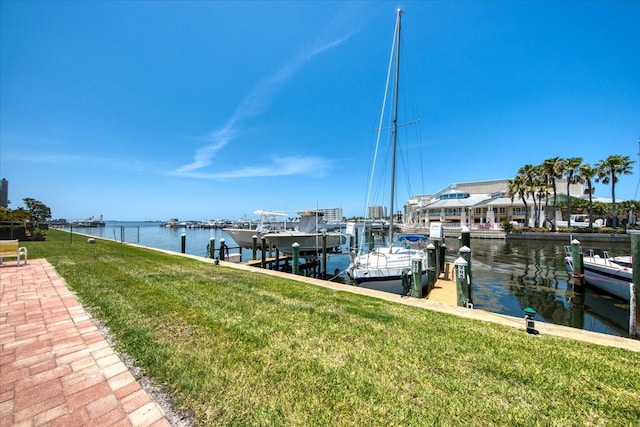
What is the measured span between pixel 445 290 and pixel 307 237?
1229cm

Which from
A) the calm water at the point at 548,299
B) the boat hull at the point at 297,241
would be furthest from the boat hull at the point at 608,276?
the boat hull at the point at 297,241

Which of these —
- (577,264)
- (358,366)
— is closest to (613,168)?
(577,264)

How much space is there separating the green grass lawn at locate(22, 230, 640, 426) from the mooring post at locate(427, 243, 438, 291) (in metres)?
6.59

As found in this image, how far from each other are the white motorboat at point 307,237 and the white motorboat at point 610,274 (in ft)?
42.3

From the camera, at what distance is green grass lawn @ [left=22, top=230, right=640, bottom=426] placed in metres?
2.29

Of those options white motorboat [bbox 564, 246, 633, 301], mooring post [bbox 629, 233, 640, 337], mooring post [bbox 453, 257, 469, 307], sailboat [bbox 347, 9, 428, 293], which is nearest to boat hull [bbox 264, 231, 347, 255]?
sailboat [bbox 347, 9, 428, 293]

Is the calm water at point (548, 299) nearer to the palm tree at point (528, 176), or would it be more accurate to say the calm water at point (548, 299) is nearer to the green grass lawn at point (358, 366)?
the green grass lawn at point (358, 366)

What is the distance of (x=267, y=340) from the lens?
3.57 metres

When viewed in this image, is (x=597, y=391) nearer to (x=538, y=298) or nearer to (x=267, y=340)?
(x=267, y=340)

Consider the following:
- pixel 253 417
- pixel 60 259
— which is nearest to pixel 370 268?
pixel 253 417

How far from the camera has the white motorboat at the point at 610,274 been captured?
33.6ft

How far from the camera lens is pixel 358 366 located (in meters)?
2.99

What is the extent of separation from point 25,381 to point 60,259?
30.4 feet

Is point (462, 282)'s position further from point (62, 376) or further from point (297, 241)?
point (297, 241)
